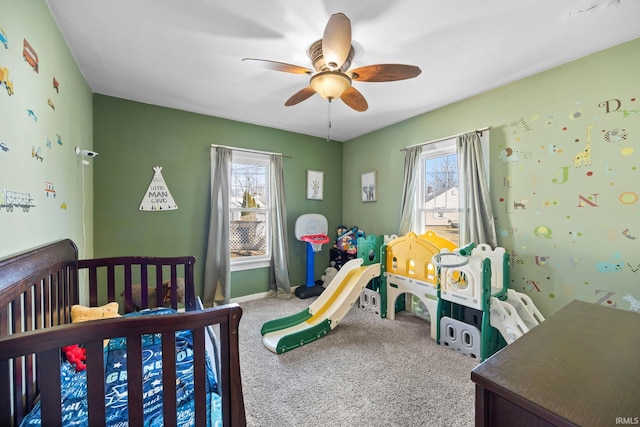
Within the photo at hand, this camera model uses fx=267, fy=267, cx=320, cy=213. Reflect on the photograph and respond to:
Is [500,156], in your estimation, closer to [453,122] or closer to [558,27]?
[453,122]

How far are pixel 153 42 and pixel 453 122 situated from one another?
2778mm

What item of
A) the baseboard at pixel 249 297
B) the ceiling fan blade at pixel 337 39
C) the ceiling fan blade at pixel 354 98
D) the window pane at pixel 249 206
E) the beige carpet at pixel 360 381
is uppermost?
the ceiling fan blade at pixel 337 39

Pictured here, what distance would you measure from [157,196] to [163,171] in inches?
11.2

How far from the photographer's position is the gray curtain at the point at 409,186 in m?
3.16

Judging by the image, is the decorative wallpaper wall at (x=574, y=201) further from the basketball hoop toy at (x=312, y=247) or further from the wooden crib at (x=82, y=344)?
the wooden crib at (x=82, y=344)

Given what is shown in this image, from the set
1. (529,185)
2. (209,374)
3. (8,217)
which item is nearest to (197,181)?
(8,217)

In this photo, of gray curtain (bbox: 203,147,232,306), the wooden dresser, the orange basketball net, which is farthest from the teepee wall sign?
the wooden dresser

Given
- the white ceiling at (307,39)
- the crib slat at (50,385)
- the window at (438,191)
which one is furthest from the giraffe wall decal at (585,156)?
the crib slat at (50,385)

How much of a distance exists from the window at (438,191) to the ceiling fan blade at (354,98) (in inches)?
49.7

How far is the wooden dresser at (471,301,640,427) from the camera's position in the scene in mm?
603

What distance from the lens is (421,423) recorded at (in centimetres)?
149

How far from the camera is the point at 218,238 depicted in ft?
10.4

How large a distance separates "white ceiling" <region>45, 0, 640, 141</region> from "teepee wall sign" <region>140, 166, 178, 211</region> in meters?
0.85

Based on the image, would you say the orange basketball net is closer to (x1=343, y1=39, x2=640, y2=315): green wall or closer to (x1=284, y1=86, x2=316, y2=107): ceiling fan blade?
(x1=284, y1=86, x2=316, y2=107): ceiling fan blade
